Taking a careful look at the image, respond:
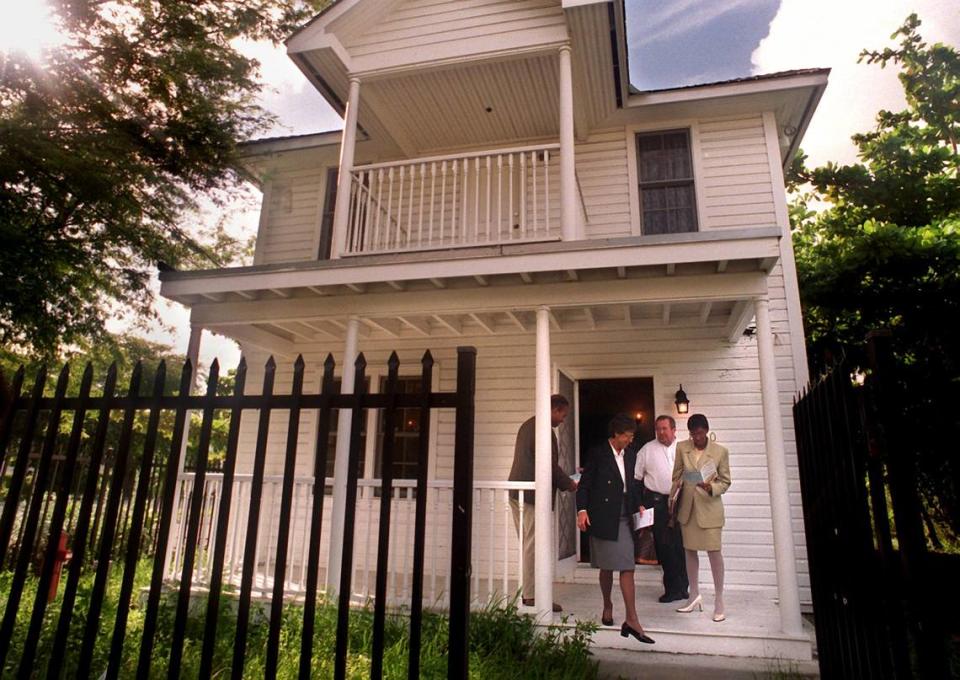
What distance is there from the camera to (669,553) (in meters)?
5.77

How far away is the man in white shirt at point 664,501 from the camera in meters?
5.70

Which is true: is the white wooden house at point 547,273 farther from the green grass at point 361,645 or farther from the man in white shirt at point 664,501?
the green grass at point 361,645

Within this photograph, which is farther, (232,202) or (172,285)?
(232,202)

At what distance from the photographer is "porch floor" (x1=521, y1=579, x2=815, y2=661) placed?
427 cm

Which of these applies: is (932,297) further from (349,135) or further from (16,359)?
(16,359)

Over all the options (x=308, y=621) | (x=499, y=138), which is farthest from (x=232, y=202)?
(x=308, y=621)

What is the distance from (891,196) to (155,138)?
1235 cm

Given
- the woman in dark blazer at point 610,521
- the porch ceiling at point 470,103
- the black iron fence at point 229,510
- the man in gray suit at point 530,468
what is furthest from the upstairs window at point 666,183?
the black iron fence at point 229,510

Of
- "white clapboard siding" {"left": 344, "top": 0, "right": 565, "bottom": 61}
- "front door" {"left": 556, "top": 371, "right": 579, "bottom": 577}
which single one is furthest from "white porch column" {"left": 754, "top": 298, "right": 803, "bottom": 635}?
"white clapboard siding" {"left": 344, "top": 0, "right": 565, "bottom": 61}

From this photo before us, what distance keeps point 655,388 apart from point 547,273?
8.43ft

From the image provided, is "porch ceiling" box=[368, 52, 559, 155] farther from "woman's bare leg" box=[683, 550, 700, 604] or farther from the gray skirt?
"woman's bare leg" box=[683, 550, 700, 604]

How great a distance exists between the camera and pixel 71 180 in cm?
769

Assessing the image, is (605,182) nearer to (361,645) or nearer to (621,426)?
(621,426)

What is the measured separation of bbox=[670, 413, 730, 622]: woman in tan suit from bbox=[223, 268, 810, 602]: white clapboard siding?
1.66 m
